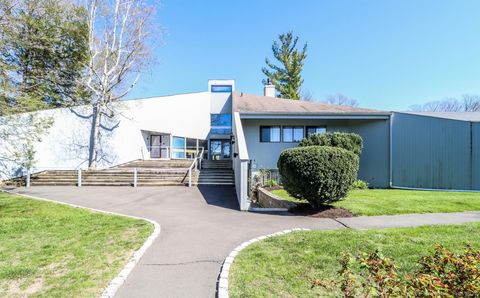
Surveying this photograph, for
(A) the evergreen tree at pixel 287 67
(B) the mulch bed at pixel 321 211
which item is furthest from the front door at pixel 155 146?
(B) the mulch bed at pixel 321 211

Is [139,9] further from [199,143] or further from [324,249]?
[324,249]

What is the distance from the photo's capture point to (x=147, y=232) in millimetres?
5770

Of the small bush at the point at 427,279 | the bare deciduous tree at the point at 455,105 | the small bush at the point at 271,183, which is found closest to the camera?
the small bush at the point at 427,279

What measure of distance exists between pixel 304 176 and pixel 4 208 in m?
9.16

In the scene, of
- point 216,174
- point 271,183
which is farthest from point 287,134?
point 216,174

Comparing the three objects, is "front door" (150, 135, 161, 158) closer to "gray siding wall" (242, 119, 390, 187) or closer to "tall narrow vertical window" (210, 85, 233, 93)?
"tall narrow vertical window" (210, 85, 233, 93)

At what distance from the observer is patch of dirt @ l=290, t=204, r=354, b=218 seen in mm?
7145

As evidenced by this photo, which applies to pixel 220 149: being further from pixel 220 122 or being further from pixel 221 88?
pixel 221 88

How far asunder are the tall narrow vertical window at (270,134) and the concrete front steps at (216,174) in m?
2.84

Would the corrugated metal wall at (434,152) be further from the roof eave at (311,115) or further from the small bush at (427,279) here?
the small bush at (427,279)

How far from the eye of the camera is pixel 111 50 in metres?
19.1

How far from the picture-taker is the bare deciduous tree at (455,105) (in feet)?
130

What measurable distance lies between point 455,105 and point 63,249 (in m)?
52.1

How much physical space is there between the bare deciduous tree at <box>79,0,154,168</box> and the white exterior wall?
2.19 feet
